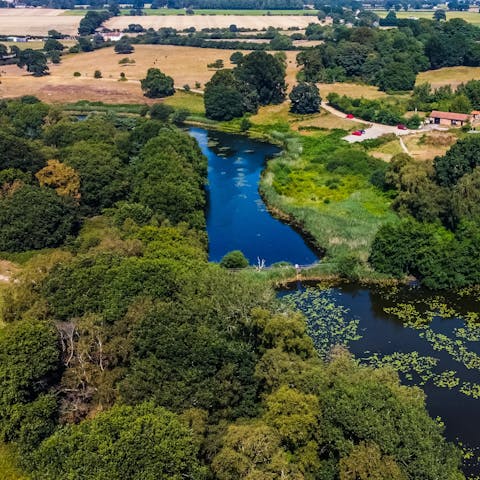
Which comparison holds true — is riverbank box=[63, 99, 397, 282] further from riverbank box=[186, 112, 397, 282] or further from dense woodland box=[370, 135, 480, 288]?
dense woodland box=[370, 135, 480, 288]

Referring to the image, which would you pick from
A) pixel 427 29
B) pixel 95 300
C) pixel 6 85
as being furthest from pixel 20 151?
pixel 427 29

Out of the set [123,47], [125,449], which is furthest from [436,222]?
[123,47]

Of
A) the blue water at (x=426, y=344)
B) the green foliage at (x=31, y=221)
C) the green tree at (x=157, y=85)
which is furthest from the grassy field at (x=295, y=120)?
the green foliage at (x=31, y=221)

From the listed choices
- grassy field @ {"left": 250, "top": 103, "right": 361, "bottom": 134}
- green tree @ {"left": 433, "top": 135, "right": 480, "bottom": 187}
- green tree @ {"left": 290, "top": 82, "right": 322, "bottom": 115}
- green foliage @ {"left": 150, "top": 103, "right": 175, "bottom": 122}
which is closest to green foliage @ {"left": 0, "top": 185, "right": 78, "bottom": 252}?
green tree @ {"left": 433, "top": 135, "right": 480, "bottom": 187}

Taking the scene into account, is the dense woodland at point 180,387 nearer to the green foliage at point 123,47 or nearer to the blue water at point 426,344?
the blue water at point 426,344

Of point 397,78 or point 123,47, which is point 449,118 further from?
point 123,47

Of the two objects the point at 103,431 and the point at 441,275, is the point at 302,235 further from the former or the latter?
the point at 103,431
